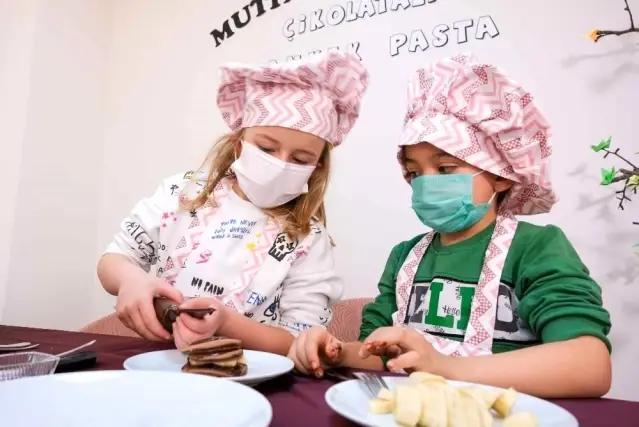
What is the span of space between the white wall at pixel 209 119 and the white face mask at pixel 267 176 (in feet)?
2.44

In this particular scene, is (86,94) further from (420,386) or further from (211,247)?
(420,386)

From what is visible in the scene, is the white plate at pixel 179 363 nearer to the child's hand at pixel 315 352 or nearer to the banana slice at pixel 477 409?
the child's hand at pixel 315 352

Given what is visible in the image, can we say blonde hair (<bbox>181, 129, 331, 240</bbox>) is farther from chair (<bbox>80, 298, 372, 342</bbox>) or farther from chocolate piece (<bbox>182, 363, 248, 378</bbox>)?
chocolate piece (<bbox>182, 363, 248, 378</bbox>)

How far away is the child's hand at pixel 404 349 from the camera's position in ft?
2.29

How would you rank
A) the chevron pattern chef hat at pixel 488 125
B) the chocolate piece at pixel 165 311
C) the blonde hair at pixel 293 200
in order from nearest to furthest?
the chocolate piece at pixel 165 311 < the chevron pattern chef hat at pixel 488 125 < the blonde hair at pixel 293 200

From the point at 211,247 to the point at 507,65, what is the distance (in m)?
1.22

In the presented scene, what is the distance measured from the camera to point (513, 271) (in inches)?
40.1

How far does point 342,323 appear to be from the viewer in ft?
5.45

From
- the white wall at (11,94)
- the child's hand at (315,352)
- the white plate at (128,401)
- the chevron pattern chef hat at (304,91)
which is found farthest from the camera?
the white wall at (11,94)

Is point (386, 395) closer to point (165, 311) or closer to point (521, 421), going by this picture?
point (521, 421)

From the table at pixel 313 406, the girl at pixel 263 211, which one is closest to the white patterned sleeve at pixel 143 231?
the girl at pixel 263 211

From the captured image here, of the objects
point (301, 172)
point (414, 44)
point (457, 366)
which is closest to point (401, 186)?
point (414, 44)

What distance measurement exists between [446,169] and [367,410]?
0.68 m

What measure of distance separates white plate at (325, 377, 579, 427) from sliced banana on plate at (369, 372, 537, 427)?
13 mm
